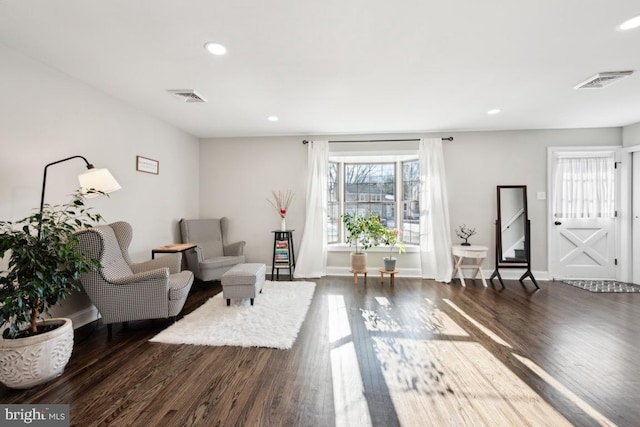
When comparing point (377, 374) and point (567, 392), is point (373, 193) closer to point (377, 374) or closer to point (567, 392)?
point (377, 374)

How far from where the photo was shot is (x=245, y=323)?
2760mm

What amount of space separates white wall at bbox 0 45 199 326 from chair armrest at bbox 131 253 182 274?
1.73ft

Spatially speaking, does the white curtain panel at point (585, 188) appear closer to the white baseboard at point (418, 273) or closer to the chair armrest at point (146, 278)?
the white baseboard at point (418, 273)

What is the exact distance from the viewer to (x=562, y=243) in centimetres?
454

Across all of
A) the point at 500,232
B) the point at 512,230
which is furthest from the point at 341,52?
the point at 512,230

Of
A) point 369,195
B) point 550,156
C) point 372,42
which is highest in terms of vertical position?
point 372,42

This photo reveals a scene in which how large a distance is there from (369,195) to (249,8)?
3.73 meters

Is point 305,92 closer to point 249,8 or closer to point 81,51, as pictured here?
point 249,8


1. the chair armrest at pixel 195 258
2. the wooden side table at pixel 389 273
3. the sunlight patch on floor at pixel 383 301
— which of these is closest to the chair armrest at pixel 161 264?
the chair armrest at pixel 195 258

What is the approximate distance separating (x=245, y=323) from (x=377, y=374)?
4.69 feet

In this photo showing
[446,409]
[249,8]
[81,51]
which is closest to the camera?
[446,409]

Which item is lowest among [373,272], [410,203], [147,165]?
[373,272]

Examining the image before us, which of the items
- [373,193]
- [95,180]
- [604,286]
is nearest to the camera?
[95,180]

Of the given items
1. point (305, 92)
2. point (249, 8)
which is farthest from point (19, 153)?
point (305, 92)
